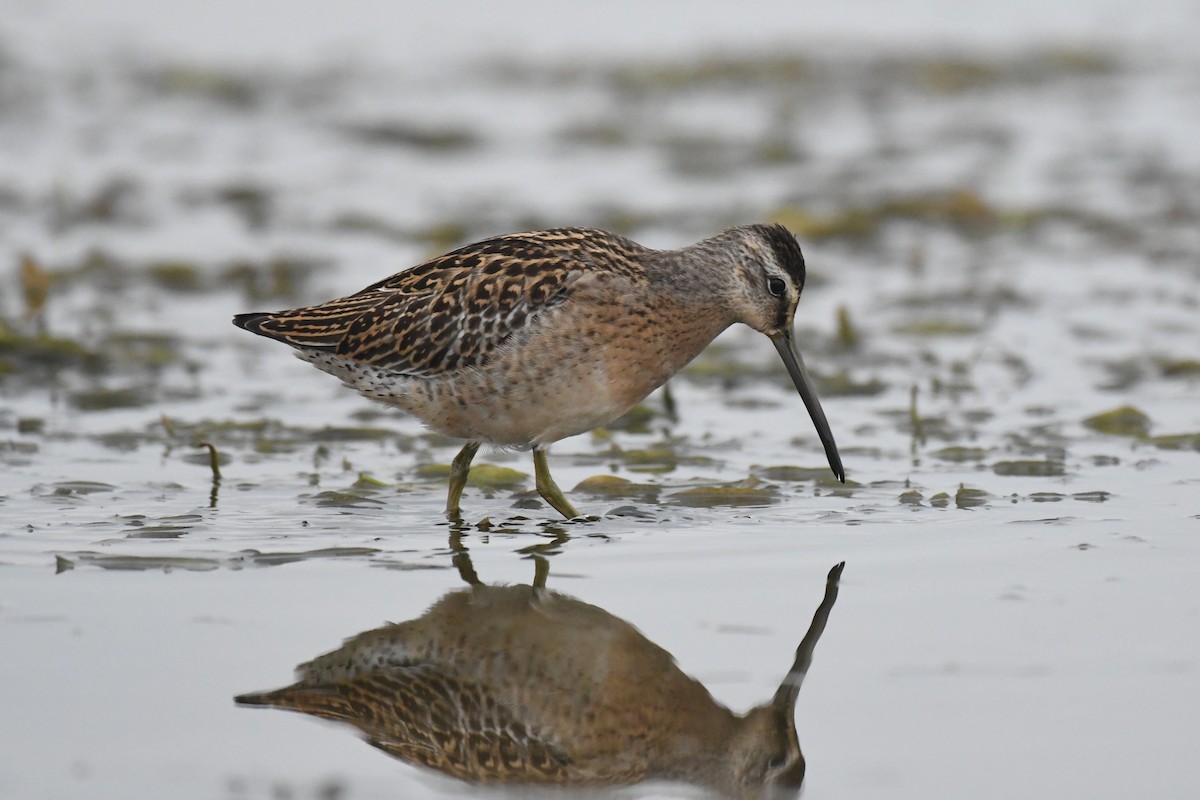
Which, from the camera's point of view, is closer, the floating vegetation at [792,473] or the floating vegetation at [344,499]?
the floating vegetation at [344,499]

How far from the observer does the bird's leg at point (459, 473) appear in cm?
554

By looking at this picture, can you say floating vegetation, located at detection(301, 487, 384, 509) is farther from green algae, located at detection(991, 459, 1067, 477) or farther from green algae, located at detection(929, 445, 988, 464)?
green algae, located at detection(991, 459, 1067, 477)

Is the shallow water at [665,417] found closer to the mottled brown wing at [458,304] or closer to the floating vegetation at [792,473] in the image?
the floating vegetation at [792,473]

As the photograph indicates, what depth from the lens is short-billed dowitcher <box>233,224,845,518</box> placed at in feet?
17.6

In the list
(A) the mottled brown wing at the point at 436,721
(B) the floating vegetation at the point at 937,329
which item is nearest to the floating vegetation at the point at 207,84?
(B) the floating vegetation at the point at 937,329

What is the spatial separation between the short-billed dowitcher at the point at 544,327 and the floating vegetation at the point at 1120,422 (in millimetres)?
1252

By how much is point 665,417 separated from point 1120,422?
174 cm

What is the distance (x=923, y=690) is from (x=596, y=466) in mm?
2447

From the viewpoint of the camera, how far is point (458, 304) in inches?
217

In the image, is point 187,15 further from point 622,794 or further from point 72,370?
point 622,794

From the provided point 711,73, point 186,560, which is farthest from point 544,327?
point 711,73

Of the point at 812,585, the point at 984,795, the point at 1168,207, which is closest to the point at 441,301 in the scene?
the point at 812,585

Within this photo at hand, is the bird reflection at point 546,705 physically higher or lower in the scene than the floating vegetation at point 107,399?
lower

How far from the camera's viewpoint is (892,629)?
4359 mm
